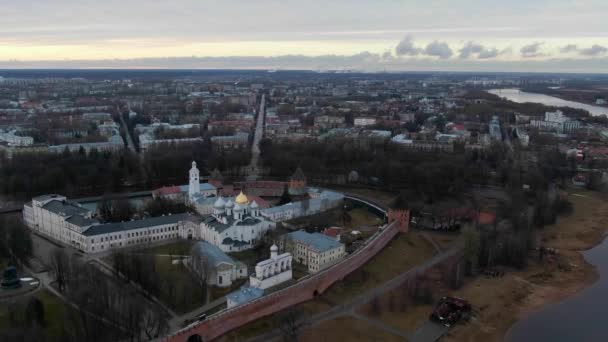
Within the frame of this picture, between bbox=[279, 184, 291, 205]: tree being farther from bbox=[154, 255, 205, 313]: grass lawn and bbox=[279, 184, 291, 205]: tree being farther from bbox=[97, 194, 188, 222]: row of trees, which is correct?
bbox=[154, 255, 205, 313]: grass lawn

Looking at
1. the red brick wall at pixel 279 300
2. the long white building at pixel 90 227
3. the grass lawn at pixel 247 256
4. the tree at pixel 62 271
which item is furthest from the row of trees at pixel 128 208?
the red brick wall at pixel 279 300

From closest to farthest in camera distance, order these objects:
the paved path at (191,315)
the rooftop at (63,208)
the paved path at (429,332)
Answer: the paved path at (191,315) < the paved path at (429,332) < the rooftop at (63,208)

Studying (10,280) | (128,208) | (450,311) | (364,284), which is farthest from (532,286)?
(10,280)

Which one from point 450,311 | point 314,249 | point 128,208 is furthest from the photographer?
point 128,208

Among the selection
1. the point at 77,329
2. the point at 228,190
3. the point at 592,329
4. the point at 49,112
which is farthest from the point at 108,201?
the point at 49,112

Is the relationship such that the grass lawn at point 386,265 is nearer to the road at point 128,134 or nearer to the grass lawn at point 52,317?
the grass lawn at point 52,317

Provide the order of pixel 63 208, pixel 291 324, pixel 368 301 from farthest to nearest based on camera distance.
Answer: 1. pixel 63 208
2. pixel 368 301
3. pixel 291 324

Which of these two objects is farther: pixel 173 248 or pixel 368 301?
pixel 173 248

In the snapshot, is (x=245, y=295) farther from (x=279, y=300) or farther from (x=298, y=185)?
(x=298, y=185)
